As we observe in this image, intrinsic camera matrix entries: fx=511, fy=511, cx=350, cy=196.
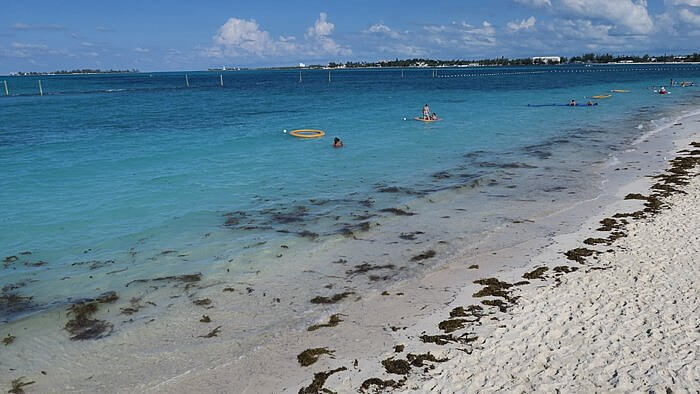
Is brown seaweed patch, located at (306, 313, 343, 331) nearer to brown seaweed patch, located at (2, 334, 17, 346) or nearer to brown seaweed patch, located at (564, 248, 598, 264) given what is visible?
brown seaweed patch, located at (2, 334, 17, 346)

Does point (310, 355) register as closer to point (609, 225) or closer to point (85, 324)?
point (85, 324)

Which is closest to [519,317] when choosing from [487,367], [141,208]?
[487,367]

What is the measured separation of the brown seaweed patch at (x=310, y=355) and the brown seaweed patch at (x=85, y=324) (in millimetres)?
3876

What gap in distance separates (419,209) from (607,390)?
10330 mm

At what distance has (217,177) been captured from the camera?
22703 mm

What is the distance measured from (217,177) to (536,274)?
15543 millimetres

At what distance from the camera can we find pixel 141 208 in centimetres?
1791

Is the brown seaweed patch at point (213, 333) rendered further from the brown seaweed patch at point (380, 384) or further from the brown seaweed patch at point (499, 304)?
the brown seaweed patch at point (499, 304)

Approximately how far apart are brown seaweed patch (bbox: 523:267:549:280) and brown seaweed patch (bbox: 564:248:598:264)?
2.97 ft

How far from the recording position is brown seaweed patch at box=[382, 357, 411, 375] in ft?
25.1

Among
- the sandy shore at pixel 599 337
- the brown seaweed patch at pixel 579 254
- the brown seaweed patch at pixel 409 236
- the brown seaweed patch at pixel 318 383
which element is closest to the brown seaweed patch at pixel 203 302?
the brown seaweed patch at pixel 318 383

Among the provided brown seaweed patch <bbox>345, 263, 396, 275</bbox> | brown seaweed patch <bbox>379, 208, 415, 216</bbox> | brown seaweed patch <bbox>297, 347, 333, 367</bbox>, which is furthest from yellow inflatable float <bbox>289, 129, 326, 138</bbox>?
brown seaweed patch <bbox>297, 347, 333, 367</bbox>

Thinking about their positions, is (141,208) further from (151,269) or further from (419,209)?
(419,209)

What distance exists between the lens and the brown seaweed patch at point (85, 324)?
9.45m
